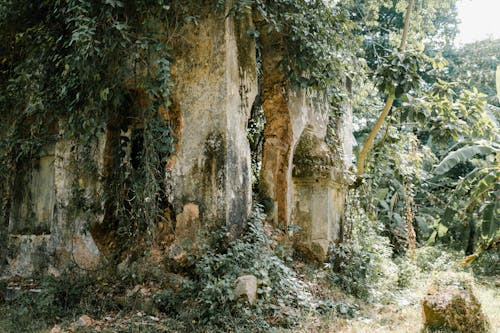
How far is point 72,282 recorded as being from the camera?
6648mm

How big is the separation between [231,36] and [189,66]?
0.70 meters

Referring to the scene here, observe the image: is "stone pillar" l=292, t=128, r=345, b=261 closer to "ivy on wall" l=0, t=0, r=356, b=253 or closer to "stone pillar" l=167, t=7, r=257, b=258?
"ivy on wall" l=0, t=0, r=356, b=253

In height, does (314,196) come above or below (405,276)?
above

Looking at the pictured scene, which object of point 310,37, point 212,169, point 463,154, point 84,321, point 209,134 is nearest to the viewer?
point 84,321

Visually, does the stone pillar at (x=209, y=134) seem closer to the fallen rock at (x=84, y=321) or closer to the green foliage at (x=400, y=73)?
the fallen rock at (x=84, y=321)

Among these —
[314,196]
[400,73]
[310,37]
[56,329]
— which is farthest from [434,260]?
[56,329]

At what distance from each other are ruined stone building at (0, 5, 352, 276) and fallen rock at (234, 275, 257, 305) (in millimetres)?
883

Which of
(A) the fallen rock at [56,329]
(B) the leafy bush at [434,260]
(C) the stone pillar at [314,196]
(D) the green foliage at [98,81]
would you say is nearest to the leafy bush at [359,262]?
(C) the stone pillar at [314,196]

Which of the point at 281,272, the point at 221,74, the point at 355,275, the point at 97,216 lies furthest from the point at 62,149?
the point at 355,275

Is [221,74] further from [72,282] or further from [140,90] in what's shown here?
[72,282]

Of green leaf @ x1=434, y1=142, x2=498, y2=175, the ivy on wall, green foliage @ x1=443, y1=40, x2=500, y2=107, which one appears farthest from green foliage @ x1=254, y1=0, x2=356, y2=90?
green foliage @ x1=443, y1=40, x2=500, y2=107

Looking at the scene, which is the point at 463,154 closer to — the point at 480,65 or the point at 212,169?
the point at 480,65

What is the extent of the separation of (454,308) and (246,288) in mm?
2186

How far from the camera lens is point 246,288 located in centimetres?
556
